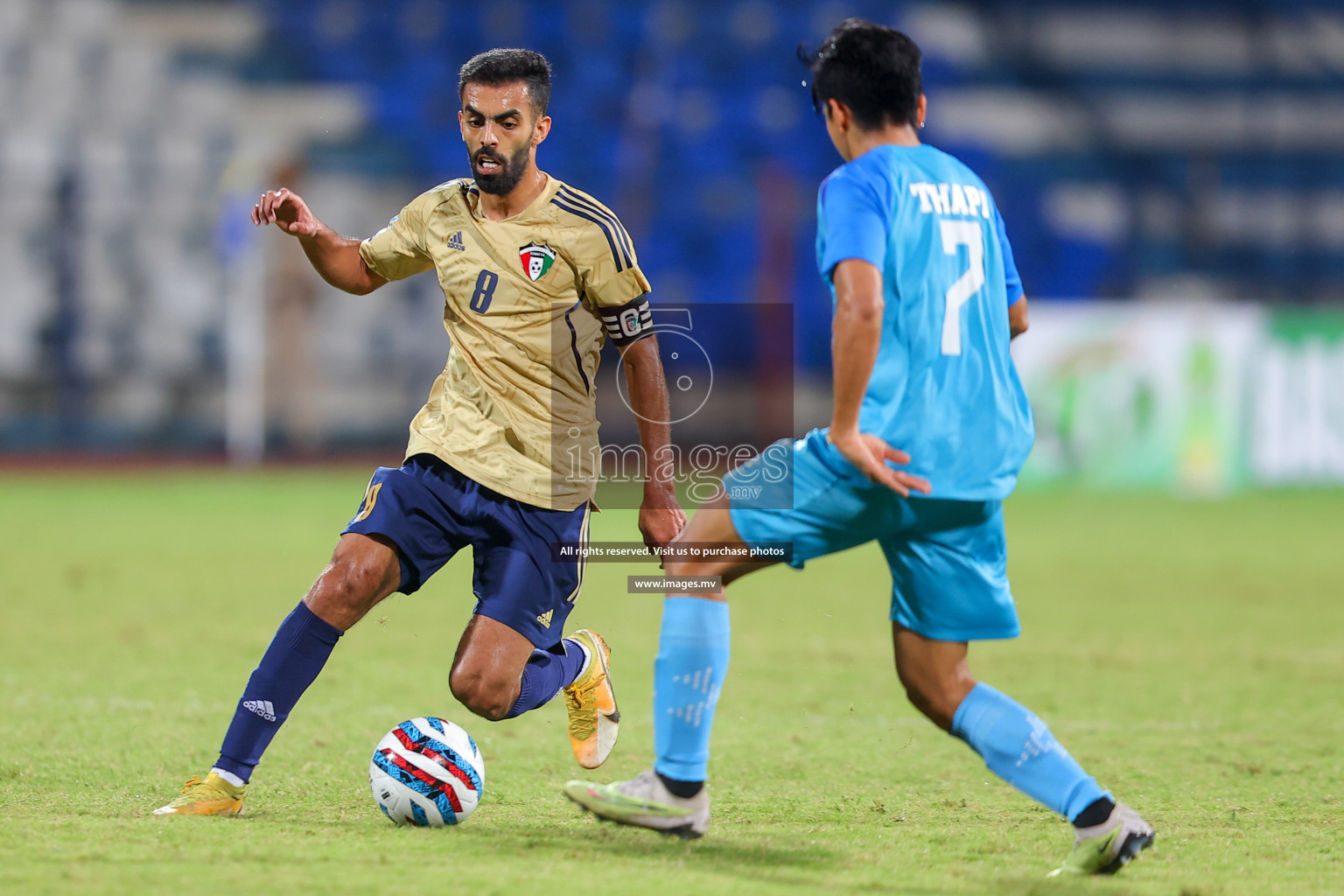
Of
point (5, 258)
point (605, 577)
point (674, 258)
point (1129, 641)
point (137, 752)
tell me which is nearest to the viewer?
point (137, 752)

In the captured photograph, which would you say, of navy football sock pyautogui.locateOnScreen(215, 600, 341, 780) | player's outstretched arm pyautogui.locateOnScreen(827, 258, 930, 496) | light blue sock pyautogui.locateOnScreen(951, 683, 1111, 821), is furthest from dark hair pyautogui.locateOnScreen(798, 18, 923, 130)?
navy football sock pyautogui.locateOnScreen(215, 600, 341, 780)

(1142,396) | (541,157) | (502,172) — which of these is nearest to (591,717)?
(502,172)

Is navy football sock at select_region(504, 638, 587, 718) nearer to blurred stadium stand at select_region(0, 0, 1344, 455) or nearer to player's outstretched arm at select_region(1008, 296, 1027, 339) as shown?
player's outstretched arm at select_region(1008, 296, 1027, 339)

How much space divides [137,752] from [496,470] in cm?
164

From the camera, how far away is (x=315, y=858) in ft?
11.7

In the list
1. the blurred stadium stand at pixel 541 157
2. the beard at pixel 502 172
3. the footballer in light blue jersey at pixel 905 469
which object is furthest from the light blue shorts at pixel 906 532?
the blurred stadium stand at pixel 541 157

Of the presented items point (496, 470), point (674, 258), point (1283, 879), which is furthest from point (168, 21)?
point (1283, 879)

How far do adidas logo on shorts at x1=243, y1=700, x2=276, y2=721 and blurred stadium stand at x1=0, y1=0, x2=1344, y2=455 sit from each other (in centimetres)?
1375

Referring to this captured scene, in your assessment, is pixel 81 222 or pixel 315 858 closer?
pixel 315 858

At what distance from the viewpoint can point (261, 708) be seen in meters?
4.12

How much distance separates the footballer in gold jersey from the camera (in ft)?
14.0

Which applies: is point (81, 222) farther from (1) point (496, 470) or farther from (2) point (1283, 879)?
(2) point (1283, 879)

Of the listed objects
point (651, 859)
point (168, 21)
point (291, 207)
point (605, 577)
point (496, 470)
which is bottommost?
point (605, 577)

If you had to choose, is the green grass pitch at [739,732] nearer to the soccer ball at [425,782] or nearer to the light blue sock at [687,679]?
the soccer ball at [425,782]
